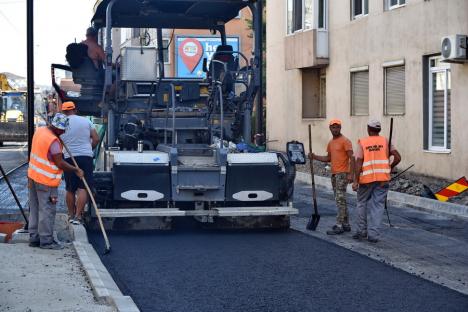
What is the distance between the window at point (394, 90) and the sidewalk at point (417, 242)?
5.79 m

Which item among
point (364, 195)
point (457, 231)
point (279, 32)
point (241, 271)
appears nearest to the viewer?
point (241, 271)

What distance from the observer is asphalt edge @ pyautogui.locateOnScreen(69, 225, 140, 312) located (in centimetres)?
726

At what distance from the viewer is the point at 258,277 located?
8.99 metres

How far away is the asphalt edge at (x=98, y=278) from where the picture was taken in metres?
7.26

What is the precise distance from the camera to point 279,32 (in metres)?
29.7

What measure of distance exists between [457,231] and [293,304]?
5766 mm

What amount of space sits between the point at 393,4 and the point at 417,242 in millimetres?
11357

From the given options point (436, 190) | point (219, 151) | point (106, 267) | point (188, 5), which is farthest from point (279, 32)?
point (106, 267)

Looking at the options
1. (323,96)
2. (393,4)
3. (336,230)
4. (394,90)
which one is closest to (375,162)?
(336,230)

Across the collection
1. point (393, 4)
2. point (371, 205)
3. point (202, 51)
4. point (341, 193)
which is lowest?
point (371, 205)

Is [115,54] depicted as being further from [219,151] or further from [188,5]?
[219,151]

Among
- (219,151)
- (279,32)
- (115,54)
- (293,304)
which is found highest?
(279,32)

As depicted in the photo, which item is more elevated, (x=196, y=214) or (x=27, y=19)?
(x=27, y=19)

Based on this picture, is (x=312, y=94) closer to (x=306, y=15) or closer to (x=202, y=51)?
(x=306, y=15)
